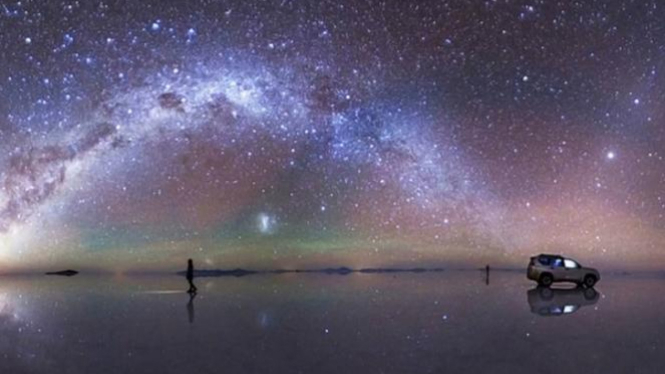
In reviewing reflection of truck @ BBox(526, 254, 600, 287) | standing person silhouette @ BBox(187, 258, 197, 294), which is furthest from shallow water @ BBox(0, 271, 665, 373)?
reflection of truck @ BBox(526, 254, 600, 287)

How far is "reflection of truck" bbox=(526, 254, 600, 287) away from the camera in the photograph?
91.7 feet

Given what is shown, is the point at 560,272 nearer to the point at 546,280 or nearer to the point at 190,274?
the point at 546,280

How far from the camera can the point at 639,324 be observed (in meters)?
12.6

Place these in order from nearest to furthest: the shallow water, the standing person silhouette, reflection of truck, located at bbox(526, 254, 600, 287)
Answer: the shallow water → the standing person silhouette → reflection of truck, located at bbox(526, 254, 600, 287)

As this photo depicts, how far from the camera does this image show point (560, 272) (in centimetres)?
2795

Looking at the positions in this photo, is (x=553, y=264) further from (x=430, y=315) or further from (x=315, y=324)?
(x=315, y=324)

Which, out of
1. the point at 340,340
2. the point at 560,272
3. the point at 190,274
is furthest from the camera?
the point at 560,272

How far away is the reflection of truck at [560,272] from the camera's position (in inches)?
1101

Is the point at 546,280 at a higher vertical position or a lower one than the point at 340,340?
lower

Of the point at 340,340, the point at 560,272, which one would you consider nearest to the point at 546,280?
the point at 560,272

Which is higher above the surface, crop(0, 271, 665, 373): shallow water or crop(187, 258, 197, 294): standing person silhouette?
crop(187, 258, 197, 294): standing person silhouette

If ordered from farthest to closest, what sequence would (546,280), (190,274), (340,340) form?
(546,280), (190,274), (340,340)

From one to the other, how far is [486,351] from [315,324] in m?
4.90

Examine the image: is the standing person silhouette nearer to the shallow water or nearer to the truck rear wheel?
the shallow water
